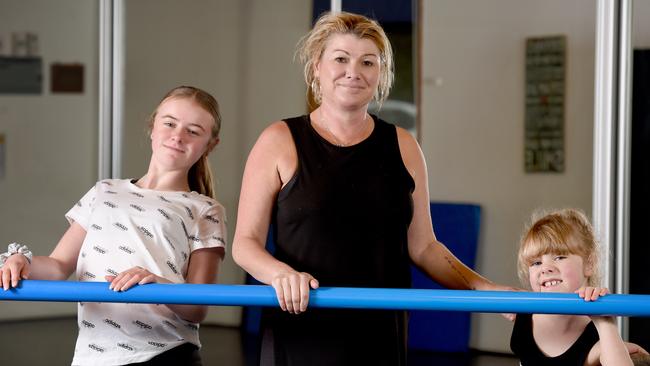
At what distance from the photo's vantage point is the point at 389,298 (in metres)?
2.01

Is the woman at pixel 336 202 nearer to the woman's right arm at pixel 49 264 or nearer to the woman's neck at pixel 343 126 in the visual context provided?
the woman's neck at pixel 343 126

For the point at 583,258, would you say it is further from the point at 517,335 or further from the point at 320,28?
the point at 320,28

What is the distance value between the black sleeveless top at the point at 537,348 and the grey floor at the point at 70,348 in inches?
126

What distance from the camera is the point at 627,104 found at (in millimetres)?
4969

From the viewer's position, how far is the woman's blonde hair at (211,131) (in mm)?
2576

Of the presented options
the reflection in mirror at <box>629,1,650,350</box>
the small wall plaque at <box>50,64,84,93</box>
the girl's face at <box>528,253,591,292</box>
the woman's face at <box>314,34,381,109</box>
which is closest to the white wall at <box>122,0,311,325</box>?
the small wall plaque at <box>50,64,84,93</box>

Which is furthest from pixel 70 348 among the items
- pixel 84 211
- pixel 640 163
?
pixel 84 211

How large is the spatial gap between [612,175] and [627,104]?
0.38m

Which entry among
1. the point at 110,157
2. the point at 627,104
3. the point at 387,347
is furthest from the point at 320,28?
the point at 110,157

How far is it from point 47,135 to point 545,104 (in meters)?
3.21

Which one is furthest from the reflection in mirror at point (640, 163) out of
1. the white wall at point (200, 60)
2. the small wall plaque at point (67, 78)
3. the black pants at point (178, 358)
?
the small wall plaque at point (67, 78)

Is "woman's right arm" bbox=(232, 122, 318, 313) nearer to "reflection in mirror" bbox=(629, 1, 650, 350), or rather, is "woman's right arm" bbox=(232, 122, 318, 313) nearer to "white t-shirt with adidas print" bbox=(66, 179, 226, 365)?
"white t-shirt with adidas print" bbox=(66, 179, 226, 365)

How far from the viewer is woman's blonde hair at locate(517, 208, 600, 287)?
2.23m

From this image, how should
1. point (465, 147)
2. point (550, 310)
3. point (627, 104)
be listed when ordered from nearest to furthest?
1. point (550, 310)
2. point (627, 104)
3. point (465, 147)
